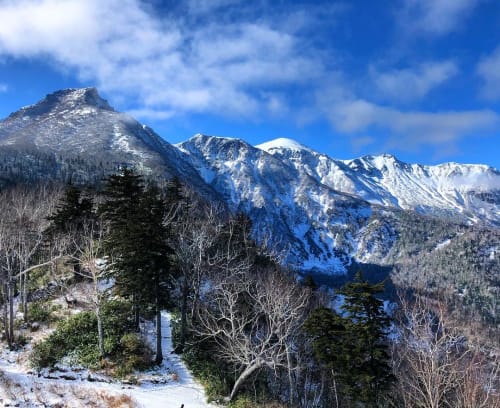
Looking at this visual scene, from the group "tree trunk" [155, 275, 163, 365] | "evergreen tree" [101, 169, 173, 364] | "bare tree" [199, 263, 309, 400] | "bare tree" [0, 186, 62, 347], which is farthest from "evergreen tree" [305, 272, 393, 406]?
"bare tree" [0, 186, 62, 347]

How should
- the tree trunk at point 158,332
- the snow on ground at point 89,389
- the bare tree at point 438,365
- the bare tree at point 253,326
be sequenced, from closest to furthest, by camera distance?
the bare tree at point 438,365
the snow on ground at point 89,389
the bare tree at point 253,326
the tree trunk at point 158,332

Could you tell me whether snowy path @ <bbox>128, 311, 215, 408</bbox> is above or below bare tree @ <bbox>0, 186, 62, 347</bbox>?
below

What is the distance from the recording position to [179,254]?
A: 34.5m

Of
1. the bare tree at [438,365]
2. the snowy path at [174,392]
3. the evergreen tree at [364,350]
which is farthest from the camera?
the evergreen tree at [364,350]

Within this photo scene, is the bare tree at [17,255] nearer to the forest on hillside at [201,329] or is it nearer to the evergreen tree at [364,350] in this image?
the forest on hillside at [201,329]

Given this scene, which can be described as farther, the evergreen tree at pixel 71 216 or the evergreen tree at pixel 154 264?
the evergreen tree at pixel 71 216

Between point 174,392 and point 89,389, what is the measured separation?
5.93 metres

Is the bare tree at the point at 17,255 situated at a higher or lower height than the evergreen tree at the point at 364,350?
higher

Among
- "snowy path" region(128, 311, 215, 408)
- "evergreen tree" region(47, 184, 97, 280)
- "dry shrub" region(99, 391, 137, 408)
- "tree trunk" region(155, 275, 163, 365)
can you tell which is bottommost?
"snowy path" region(128, 311, 215, 408)

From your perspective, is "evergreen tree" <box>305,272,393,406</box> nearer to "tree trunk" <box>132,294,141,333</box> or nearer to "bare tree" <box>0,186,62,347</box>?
"tree trunk" <box>132,294,141,333</box>

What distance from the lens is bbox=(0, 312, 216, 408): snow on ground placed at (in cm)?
2308

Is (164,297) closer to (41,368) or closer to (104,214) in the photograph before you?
(41,368)

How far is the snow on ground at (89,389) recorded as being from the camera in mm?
23078

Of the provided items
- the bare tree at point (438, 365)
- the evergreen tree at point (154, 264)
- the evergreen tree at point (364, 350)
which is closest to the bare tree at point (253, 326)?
the evergreen tree at point (154, 264)
